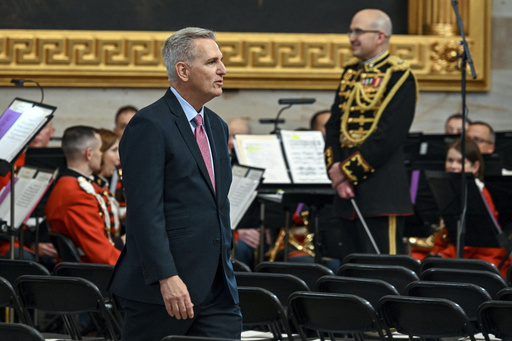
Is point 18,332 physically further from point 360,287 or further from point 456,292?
point 456,292

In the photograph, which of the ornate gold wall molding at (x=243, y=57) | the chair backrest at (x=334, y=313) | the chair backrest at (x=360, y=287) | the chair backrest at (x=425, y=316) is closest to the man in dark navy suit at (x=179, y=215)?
the chair backrest at (x=334, y=313)

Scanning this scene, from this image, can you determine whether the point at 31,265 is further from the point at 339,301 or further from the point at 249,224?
the point at 249,224

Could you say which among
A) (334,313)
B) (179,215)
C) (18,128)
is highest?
(18,128)

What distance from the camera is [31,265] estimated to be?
16.8 feet

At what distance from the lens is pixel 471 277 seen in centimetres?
498

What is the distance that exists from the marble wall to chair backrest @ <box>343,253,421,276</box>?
503cm

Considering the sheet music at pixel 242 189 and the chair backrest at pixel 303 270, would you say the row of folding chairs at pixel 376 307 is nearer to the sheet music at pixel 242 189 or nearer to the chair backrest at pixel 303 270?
the chair backrest at pixel 303 270

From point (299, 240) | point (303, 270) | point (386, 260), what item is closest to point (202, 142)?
point (303, 270)

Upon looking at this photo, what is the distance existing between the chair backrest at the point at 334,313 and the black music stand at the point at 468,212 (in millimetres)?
2418

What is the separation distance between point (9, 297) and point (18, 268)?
20.2 inches

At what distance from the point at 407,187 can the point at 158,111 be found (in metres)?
3.37

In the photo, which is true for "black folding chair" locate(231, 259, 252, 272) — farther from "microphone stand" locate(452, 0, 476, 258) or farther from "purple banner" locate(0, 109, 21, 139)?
"microphone stand" locate(452, 0, 476, 258)

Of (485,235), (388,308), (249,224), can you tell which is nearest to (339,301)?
(388,308)

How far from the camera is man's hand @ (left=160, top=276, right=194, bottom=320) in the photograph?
331cm
